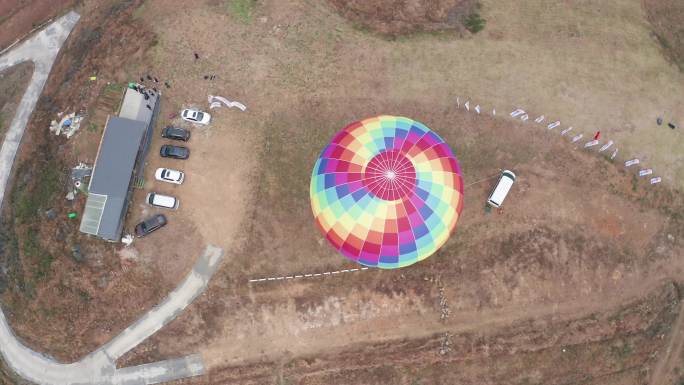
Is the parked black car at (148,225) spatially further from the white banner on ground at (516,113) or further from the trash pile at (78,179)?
the white banner on ground at (516,113)

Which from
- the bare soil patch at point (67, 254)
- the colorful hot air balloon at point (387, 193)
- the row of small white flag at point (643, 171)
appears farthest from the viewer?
the row of small white flag at point (643, 171)

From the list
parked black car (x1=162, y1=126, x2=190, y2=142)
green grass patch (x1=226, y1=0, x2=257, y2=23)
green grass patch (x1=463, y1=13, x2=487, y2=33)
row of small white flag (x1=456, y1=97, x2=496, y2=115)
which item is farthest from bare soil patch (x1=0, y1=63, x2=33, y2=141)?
green grass patch (x1=463, y1=13, x2=487, y2=33)

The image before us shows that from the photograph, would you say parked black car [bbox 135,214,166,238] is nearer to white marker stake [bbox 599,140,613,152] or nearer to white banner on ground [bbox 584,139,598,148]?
white banner on ground [bbox 584,139,598,148]

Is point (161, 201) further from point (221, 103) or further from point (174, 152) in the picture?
point (221, 103)

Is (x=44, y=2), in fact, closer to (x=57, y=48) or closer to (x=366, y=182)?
(x=57, y=48)

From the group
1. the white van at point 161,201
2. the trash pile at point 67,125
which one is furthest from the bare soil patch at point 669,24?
the trash pile at point 67,125

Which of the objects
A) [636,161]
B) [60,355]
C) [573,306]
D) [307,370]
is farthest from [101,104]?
[636,161]
